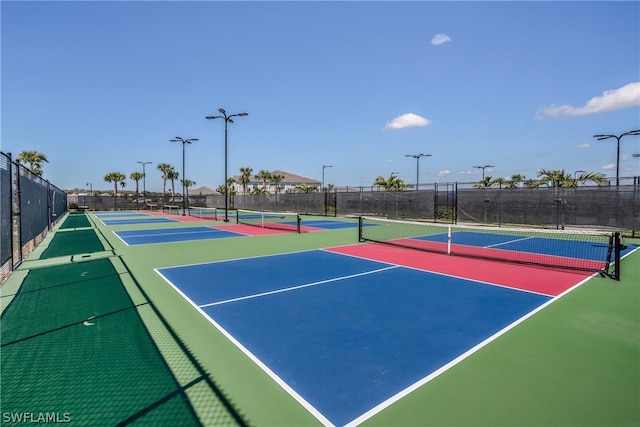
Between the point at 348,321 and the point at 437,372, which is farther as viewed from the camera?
the point at 348,321

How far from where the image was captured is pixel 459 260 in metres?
11.3

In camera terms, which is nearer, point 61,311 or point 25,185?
point 61,311

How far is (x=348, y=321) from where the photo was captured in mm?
5805

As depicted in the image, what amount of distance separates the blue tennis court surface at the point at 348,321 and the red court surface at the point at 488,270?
685 mm

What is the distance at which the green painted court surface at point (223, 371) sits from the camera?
11.3 feet

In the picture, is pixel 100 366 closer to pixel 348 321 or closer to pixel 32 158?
pixel 348 321

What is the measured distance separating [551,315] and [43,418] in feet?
24.0

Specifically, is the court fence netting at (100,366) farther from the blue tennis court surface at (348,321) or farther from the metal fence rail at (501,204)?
the metal fence rail at (501,204)

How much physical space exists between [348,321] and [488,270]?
19.3 ft

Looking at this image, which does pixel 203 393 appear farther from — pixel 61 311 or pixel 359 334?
pixel 61 311

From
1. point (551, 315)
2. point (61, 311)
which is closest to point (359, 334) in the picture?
point (551, 315)

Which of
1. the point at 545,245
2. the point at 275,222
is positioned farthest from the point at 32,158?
the point at 545,245

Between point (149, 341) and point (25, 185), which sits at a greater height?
point (25, 185)

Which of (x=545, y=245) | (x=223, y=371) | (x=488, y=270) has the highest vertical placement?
(x=545, y=245)
